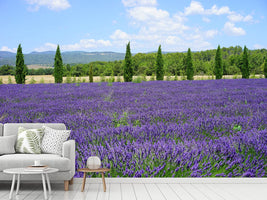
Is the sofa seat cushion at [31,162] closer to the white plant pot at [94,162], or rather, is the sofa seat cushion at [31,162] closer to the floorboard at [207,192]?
the white plant pot at [94,162]

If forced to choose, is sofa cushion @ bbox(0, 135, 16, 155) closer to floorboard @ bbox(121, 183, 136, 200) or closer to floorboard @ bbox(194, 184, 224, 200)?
floorboard @ bbox(121, 183, 136, 200)

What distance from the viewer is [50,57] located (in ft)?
18.9

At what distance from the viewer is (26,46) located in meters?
5.08

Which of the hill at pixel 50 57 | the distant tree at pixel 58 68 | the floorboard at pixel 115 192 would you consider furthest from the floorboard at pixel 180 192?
the distant tree at pixel 58 68

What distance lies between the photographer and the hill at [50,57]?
5.21 meters

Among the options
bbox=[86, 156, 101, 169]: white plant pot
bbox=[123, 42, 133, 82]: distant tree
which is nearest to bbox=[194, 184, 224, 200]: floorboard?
bbox=[86, 156, 101, 169]: white plant pot

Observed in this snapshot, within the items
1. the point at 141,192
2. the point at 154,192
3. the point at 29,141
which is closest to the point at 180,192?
the point at 154,192

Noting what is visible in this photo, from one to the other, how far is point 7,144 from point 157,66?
16.9 ft

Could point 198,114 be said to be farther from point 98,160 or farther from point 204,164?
point 98,160

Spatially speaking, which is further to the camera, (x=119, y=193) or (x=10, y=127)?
(x=10, y=127)

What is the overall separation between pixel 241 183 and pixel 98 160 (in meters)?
1.58

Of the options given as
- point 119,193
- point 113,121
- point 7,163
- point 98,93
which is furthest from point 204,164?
point 98,93

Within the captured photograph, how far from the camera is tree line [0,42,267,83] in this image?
18.7ft

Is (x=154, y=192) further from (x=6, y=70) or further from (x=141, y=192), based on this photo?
(x=6, y=70)
